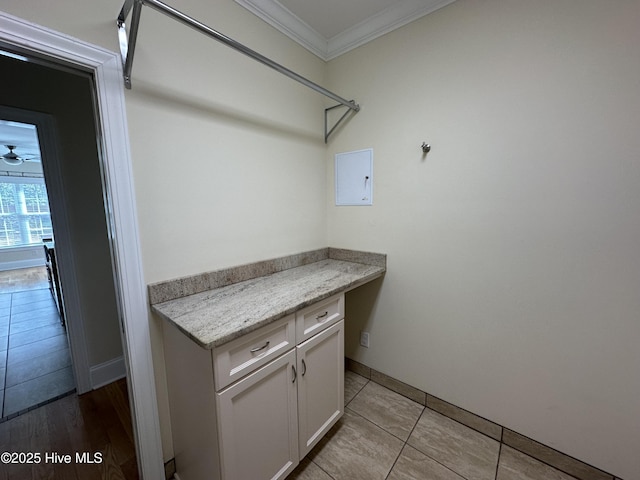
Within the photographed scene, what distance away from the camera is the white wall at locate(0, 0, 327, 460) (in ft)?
3.41

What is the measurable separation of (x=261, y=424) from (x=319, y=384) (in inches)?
14.3

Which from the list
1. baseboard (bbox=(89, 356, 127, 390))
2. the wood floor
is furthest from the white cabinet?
baseboard (bbox=(89, 356, 127, 390))

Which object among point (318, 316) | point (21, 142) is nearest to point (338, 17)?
point (318, 316)

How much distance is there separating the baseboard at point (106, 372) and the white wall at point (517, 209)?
7.21ft

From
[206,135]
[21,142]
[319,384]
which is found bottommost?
[319,384]

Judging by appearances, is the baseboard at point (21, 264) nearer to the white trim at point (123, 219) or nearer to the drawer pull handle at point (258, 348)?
the white trim at point (123, 219)

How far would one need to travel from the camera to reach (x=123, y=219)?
100 centimetres

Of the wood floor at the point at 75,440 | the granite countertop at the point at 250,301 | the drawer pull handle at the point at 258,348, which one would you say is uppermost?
the granite countertop at the point at 250,301

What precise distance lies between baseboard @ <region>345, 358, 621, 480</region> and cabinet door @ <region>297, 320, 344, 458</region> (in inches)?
21.0

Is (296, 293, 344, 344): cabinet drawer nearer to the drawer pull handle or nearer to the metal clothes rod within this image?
the drawer pull handle

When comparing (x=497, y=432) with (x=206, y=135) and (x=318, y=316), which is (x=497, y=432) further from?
(x=206, y=135)

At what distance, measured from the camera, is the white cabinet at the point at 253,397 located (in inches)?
35.1

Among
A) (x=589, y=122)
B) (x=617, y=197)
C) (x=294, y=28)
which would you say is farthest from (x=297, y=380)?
(x=294, y=28)

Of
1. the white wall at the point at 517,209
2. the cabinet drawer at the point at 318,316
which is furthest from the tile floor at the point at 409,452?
the cabinet drawer at the point at 318,316
